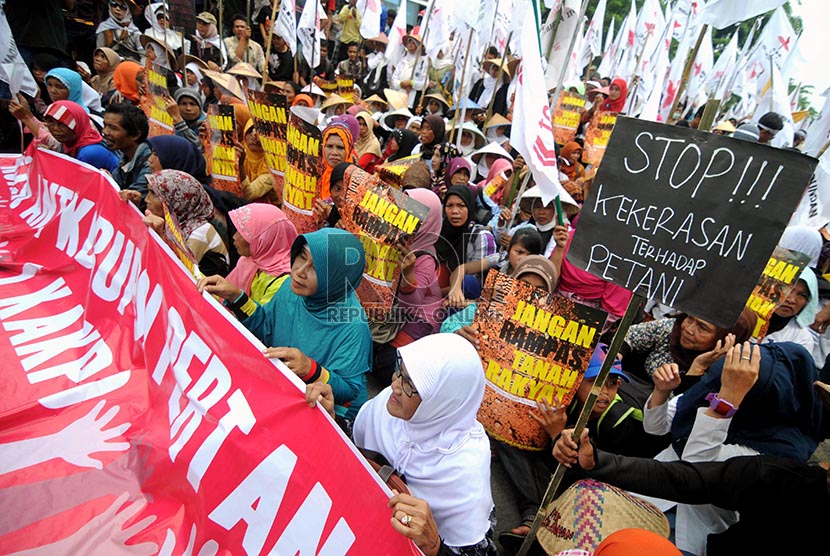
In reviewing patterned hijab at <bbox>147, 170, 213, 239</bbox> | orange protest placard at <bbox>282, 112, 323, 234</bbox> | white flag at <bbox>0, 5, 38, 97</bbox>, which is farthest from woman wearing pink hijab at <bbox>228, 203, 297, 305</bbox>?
white flag at <bbox>0, 5, 38, 97</bbox>

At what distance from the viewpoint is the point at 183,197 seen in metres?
3.13

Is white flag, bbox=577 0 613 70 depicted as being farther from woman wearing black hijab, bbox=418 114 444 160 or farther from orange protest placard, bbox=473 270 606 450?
orange protest placard, bbox=473 270 606 450

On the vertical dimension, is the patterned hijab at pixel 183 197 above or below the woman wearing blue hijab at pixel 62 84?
below

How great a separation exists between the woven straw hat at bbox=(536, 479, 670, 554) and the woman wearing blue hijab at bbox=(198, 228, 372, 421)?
116cm

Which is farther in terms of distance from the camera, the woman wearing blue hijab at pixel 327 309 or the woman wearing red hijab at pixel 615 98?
the woman wearing red hijab at pixel 615 98

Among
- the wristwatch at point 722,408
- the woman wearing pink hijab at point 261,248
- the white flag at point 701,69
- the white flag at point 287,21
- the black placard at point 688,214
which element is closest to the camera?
the black placard at point 688,214

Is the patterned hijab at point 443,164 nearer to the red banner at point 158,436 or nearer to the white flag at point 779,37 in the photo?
the red banner at point 158,436

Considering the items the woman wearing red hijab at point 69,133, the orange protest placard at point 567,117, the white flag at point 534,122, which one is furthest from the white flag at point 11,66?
the orange protest placard at point 567,117

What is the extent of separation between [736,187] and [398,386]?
143 centimetres

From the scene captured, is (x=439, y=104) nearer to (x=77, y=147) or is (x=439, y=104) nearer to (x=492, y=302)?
(x=77, y=147)

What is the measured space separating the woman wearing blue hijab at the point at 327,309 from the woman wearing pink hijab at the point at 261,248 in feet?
1.57

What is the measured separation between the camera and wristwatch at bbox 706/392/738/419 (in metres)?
1.99

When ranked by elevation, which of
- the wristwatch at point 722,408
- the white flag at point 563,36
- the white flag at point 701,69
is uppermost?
the white flag at point 701,69

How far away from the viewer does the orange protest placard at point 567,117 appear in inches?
313
